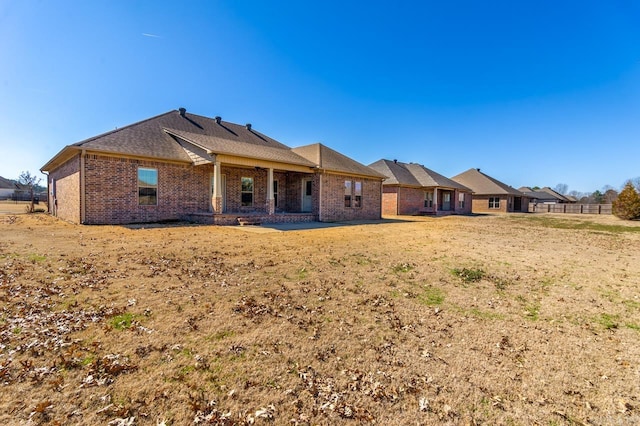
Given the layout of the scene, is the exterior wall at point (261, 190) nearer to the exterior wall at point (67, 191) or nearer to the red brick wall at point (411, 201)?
the exterior wall at point (67, 191)

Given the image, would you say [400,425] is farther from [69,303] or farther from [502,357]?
[69,303]

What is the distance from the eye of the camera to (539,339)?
3746 mm

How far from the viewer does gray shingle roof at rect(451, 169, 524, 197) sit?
39.1m

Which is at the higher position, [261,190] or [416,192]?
[416,192]

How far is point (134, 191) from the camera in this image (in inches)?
520

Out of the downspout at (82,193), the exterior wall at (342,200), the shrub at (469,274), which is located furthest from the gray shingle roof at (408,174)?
the downspout at (82,193)

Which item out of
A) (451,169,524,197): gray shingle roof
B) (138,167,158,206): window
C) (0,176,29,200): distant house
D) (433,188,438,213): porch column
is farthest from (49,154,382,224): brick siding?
(0,176,29,200): distant house

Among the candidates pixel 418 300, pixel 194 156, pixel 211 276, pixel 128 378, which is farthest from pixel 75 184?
pixel 418 300

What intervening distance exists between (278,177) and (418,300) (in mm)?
14913

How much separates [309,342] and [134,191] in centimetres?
1270

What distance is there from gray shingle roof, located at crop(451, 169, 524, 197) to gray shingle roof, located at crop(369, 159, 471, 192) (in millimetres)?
8017

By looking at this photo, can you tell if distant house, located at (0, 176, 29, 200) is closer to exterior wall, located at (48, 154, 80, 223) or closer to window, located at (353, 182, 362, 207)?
exterior wall, located at (48, 154, 80, 223)

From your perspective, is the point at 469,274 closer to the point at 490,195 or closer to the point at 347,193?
the point at 347,193

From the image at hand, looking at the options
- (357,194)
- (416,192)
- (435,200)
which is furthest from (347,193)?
(435,200)
